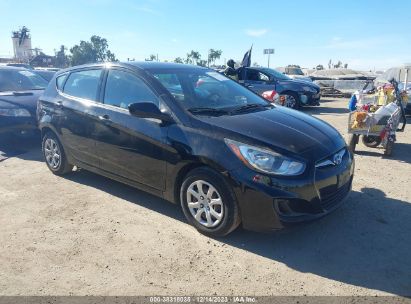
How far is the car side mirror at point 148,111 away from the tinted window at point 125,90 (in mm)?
174

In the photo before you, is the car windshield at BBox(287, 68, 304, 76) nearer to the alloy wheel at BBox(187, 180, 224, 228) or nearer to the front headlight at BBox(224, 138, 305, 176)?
the alloy wheel at BBox(187, 180, 224, 228)

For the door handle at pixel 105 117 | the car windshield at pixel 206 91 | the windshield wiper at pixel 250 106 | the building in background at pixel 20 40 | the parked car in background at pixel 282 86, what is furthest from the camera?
the building in background at pixel 20 40

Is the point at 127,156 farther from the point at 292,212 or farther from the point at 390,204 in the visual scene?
the point at 390,204

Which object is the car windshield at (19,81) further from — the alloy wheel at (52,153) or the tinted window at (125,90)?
the tinted window at (125,90)

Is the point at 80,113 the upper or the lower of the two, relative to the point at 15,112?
upper

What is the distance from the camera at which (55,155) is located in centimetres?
562

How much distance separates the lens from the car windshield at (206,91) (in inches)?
161

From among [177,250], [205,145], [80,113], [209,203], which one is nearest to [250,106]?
[205,145]

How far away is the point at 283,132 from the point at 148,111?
4.65 feet

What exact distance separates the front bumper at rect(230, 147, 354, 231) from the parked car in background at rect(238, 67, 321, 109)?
967cm

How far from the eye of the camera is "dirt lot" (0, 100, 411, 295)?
297 centimetres

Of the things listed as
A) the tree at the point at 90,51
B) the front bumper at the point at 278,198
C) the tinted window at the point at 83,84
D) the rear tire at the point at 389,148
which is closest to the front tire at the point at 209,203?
the front bumper at the point at 278,198

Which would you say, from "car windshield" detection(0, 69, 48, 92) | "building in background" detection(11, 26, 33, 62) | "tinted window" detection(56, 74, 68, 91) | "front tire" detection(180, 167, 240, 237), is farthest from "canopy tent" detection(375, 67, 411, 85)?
"building in background" detection(11, 26, 33, 62)

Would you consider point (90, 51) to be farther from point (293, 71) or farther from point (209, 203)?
point (209, 203)
